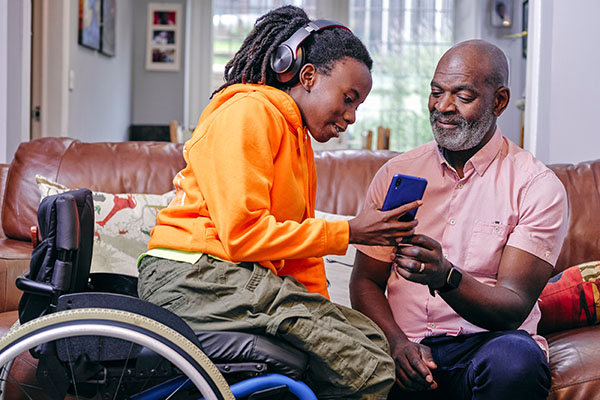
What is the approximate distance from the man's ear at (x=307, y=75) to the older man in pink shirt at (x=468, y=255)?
0.38 m

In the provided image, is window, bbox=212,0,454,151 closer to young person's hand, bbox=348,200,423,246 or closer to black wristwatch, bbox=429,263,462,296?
black wristwatch, bbox=429,263,462,296

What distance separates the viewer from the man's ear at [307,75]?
144 cm

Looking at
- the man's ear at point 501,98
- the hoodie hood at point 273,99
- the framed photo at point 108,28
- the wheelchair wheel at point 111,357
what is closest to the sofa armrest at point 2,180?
the wheelchair wheel at point 111,357

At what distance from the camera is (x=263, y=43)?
151cm

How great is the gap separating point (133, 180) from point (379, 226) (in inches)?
56.5

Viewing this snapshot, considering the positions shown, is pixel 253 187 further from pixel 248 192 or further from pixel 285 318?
pixel 285 318

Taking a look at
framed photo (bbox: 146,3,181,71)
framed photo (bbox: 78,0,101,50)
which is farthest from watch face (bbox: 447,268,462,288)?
framed photo (bbox: 146,3,181,71)

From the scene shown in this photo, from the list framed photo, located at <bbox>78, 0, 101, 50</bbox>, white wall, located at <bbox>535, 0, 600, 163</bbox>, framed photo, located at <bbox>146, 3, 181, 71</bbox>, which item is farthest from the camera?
framed photo, located at <bbox>146, 3, 181, 71</bbox>

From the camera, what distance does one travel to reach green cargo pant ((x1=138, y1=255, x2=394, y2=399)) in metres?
1.21

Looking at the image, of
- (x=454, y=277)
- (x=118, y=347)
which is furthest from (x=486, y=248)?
(x=118, y=347)

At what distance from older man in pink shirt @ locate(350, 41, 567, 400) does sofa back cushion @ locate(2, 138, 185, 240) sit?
3.39 ft

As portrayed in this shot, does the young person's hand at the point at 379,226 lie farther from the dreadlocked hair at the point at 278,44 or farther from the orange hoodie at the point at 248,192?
the dreadlocked hair at the point at 278,44

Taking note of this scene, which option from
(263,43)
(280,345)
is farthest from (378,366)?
(263,43)

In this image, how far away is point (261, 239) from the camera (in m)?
1.22
